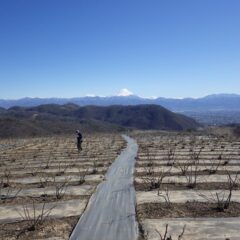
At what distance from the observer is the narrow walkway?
9.77m

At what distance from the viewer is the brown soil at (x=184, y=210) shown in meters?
11.1

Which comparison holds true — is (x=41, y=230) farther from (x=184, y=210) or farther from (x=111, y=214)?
(x=184, y=210)

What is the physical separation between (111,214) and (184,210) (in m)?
1.97

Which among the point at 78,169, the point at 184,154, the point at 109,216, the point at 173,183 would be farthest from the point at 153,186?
the point at 184,154

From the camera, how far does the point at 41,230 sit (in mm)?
10242

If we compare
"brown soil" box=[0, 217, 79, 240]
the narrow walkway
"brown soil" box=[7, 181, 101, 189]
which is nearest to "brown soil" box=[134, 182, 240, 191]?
the narrow walkway

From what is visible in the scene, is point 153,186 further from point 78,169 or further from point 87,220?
point 78,169

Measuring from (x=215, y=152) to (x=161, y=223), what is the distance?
16690 millimetres

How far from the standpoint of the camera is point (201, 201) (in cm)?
1257

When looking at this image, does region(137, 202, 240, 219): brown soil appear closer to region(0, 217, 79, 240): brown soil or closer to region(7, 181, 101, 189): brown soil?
region(0, 217, 79, 240): brown soil

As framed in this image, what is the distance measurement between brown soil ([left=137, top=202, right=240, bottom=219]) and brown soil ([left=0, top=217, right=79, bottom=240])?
190 centimetres

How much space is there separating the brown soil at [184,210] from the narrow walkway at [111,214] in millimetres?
390

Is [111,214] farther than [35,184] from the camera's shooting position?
No

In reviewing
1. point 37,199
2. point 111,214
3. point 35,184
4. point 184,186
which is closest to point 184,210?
point 111,214
